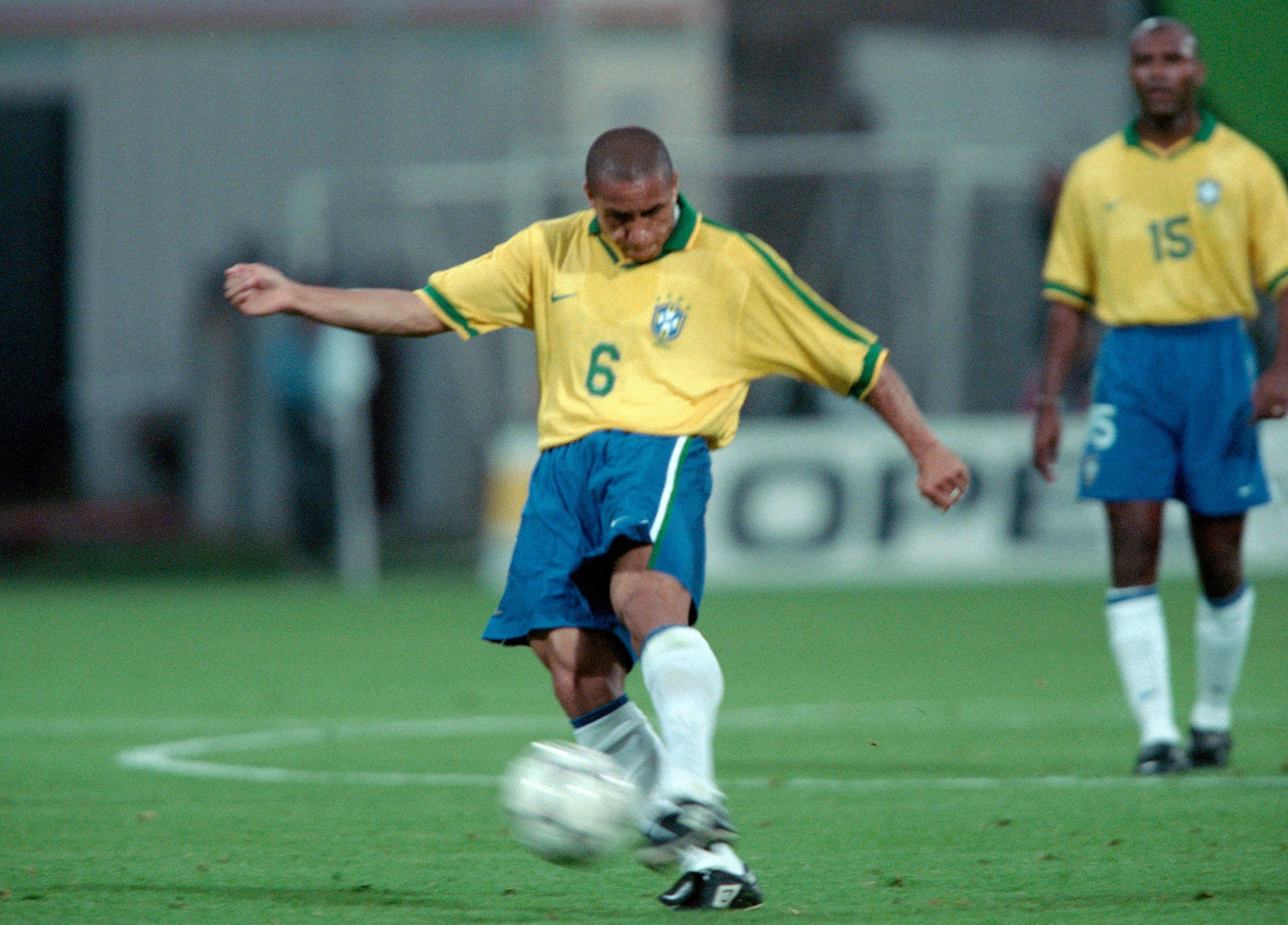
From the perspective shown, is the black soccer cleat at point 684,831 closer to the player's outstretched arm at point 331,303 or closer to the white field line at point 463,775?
the player's outstretched arm at point 331,303

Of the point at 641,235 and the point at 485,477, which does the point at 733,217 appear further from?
the point at 641,235

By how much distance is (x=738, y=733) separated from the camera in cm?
827

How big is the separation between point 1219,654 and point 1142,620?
304 mm

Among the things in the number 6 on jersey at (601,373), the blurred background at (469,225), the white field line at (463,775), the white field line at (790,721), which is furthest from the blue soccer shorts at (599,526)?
the blurred background at (469,225)

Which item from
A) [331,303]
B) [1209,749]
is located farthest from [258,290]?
[1209,749]

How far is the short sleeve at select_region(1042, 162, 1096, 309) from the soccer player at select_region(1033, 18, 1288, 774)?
0.20 feet

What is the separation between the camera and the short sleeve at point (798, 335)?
5.09 meters

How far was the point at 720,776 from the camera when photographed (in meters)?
7.09

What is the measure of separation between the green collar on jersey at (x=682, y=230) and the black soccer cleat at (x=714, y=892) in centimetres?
142

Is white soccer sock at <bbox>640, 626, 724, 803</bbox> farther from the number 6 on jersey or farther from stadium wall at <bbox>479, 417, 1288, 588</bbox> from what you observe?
stadium wall at <bbox>479, 417, 1288, 588</bbox>

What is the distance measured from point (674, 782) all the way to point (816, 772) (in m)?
2.59

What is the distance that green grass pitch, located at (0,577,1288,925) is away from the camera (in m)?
4.93

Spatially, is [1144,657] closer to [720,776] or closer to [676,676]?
[720,776]

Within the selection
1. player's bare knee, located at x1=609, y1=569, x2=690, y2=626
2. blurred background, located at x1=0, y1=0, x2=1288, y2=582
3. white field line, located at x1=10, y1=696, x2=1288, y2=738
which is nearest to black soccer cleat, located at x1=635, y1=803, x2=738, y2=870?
player's bare knee, located at x1=609, y1=569, x2=690, y2=626
